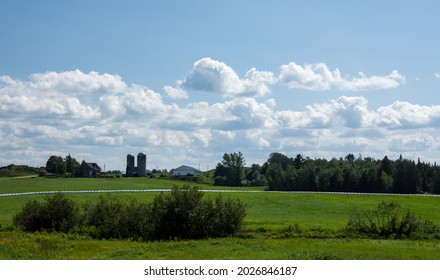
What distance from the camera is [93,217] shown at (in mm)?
42531

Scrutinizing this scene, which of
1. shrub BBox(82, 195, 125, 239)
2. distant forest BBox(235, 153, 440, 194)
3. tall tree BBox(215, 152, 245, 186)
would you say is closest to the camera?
shrub BBox(82, 195, 125, 239)

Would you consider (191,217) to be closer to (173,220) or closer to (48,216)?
(173,220)

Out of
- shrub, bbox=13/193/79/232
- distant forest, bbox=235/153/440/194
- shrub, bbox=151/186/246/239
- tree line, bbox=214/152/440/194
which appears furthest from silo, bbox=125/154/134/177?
shrub, bbox=151/186/246/239

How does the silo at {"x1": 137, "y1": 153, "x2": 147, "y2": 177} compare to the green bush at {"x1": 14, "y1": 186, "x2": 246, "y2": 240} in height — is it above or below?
above

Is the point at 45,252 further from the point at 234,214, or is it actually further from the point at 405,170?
the point at 405,170

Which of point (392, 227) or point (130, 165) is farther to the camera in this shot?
point (130, 165)

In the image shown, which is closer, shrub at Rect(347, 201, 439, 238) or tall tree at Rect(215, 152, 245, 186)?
shrub at Rect(347, 201, 439, 238)

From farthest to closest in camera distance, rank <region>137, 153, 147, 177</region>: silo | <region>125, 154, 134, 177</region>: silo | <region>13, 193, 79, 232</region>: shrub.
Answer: <region>137, 153, 147, 177</region>: silo, <region>125, 154, 134, 177</region>: silo, <region>13, 193, 79, 232</region>: shrub

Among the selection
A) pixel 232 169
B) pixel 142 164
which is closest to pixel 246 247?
pixel 232 169

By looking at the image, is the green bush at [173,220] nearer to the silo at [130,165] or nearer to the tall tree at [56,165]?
the tall tree at [56,165]

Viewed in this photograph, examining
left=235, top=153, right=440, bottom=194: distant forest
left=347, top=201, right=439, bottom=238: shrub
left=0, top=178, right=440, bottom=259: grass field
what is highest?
left=235, top=153, right=440, bottom=194: distant forest

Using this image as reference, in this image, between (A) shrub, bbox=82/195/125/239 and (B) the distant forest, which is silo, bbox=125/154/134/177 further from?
(A) shrub, bbox=82/195/125/239

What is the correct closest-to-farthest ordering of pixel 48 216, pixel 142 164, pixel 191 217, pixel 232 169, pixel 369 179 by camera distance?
pixel 191 217
pixel 48 216
pixel 369 179
pixel 232 169
pixel 142 164

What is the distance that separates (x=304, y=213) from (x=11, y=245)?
3808 centimetres
